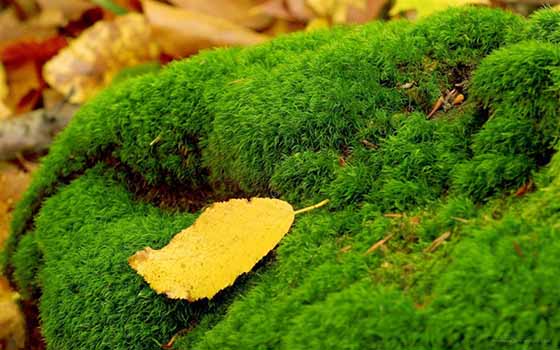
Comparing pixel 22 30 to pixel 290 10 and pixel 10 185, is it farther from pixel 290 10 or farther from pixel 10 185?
pixel 290 10

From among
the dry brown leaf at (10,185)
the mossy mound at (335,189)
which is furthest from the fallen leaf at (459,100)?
the dry brown leaf at (10,185)

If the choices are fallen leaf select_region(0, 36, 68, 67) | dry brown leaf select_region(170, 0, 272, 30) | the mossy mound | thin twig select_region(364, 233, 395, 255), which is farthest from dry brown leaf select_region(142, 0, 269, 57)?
thin twig select_region(364, 233, 395, 255)

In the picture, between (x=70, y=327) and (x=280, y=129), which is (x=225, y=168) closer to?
(x=280, y=129)

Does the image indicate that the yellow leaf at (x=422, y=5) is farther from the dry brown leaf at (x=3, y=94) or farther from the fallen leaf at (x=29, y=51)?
the dry brown leaf at (x=3, y=94)

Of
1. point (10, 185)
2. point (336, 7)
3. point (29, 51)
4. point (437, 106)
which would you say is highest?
point (437, 106)

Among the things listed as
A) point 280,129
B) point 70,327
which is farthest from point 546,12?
point 70,327

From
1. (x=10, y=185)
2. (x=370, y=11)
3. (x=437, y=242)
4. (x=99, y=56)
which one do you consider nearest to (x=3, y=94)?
(x=99, y=56)
